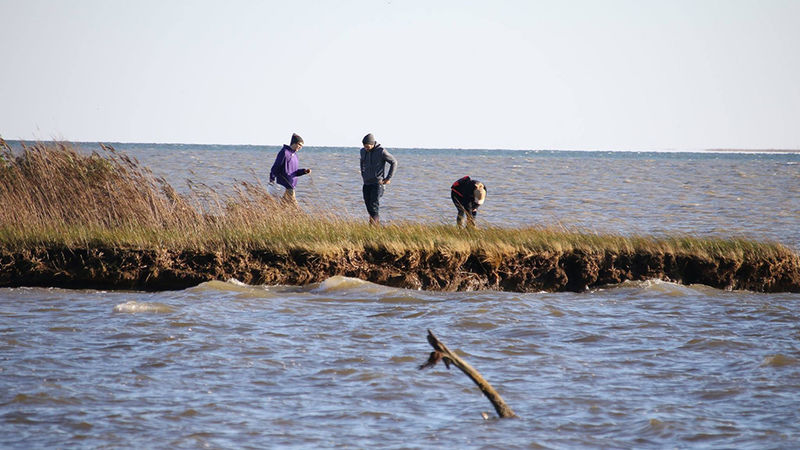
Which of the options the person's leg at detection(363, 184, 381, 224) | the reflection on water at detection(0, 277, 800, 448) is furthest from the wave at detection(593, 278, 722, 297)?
the person's leg at detection(363, 184, 381, 224)

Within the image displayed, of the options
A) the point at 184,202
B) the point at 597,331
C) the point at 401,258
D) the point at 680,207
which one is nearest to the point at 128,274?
the point at 184,202

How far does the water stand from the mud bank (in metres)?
0.28

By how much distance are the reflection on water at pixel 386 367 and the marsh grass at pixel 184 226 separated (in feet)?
2.63

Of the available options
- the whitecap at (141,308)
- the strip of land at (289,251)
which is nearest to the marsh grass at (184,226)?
the strip of land at (289,251)

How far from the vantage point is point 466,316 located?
11094 millimetres

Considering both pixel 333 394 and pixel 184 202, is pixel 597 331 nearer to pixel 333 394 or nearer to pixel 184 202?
pixel 333 394

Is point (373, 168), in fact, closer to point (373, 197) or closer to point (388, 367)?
point (373, 197)

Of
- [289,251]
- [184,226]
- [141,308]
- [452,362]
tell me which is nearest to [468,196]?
[289,251]

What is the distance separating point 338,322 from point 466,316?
1.67 meters

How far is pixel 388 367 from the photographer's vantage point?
28.6 ft

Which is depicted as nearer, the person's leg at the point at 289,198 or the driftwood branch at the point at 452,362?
the driftwood branch at the point at 452,362

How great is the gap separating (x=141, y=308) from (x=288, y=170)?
524 centimetres

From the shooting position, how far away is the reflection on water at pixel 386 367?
22.3ft

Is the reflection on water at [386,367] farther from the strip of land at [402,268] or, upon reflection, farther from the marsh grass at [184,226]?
the marsh grass at [184,226]
